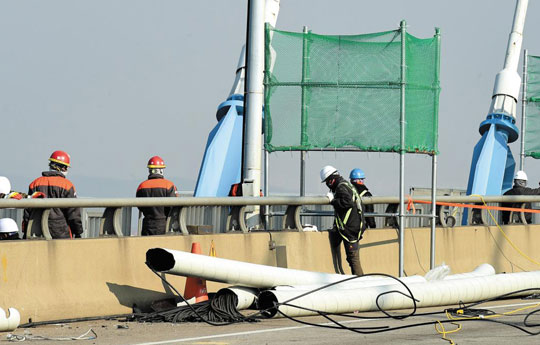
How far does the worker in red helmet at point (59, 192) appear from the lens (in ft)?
42.1

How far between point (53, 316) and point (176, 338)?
1.75m

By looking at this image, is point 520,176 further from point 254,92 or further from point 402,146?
point 254,92

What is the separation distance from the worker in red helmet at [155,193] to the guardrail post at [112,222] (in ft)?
3.64

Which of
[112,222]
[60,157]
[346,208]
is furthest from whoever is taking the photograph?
[346,208]

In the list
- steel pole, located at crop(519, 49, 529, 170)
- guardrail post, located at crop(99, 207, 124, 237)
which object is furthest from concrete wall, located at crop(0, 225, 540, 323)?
steel pole, located at crop(519, 49, 529, 170)

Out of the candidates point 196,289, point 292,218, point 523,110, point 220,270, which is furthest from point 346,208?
point 523,110

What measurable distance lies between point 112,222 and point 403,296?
3609 millimetres

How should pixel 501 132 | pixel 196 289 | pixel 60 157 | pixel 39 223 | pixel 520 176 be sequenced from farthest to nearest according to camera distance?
pixel 501 132
pixel 520 176
pixel 60 157
pixel 196 289
pixel 39 223

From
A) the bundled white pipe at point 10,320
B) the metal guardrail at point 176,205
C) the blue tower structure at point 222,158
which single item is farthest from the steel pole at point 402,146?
the blue tower structure at point 222,158

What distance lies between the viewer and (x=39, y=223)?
471 inches

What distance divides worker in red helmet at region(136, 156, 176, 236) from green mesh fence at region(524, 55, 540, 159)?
14.6 meters

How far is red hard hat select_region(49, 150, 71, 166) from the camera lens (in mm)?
13898

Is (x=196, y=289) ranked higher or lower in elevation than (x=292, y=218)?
lower

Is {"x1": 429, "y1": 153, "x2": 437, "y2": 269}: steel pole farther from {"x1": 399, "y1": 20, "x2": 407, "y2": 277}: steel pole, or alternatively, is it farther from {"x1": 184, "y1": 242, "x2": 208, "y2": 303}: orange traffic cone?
{"x1": 184, "y1": 242, "x2": 208, "y2": 303}: orange traffic cone
